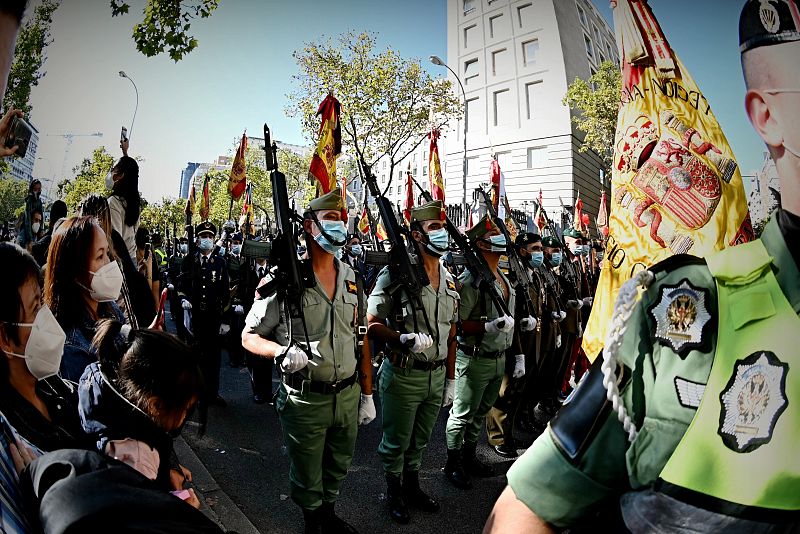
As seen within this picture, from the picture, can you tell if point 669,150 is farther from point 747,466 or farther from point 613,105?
point 613,105

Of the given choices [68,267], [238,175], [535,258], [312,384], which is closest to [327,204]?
[312,384]

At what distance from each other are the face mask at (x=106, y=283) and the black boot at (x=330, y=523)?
6.51 ft

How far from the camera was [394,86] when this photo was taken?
Result: 17141mm

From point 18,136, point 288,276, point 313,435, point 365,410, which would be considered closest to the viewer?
point 18,136

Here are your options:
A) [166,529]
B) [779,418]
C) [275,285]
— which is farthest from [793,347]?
[275,285]

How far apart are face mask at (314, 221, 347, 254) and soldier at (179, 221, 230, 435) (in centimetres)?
330

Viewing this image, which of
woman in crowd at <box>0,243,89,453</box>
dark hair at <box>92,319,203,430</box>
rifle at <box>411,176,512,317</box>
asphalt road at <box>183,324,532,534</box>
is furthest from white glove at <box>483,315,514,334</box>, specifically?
woman in crowd at <box>0,243,89,453</box>

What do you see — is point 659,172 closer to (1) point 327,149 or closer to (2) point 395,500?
(2) point 395,500

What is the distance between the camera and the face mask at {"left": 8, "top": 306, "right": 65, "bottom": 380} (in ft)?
5.75

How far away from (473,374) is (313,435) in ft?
6.24

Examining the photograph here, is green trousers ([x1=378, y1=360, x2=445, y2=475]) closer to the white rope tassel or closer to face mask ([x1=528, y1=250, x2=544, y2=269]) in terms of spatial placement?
face mask ([x1=528, y1=250, x2=544, y2=269])

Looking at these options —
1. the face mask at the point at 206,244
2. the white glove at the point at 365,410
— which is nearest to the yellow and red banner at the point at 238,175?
the face mask at the point at 206,244

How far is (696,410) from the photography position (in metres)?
0.77

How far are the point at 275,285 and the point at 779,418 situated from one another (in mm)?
2863
